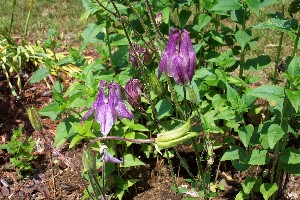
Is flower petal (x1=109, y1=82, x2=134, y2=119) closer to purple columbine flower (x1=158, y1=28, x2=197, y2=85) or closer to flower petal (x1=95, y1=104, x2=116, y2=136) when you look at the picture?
flower petal (x1=95, y1=104, x2=116, y2=136)

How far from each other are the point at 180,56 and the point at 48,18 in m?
4.29

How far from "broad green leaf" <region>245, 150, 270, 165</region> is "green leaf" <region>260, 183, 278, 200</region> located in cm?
19

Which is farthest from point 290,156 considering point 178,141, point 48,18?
point 48,18

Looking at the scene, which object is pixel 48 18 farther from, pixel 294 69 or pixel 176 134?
pixel 176 134

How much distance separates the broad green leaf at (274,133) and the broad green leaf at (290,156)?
0.21m

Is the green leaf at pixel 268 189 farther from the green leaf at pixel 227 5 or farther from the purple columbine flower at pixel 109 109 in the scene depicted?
the purple columbine flower at pixel 109 109

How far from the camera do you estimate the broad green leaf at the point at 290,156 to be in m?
2.52

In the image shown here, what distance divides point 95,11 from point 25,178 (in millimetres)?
1285

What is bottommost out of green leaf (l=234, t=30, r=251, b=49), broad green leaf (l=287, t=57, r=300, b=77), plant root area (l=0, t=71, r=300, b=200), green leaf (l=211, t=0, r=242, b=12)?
plant root area (l=0, t=71, r=300, b=200)

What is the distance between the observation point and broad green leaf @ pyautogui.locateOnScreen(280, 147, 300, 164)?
8.25ft

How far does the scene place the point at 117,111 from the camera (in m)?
1.83

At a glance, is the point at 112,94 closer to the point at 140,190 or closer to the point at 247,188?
the point at 247,188

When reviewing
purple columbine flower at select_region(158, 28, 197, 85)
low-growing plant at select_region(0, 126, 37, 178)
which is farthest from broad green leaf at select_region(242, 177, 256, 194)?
low-growing plant at select_region(0, 126, 37, 178)

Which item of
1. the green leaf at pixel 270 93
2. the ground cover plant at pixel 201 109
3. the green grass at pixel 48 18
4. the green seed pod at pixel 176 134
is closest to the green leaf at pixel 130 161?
the ground cover plant at pixel 201 109
